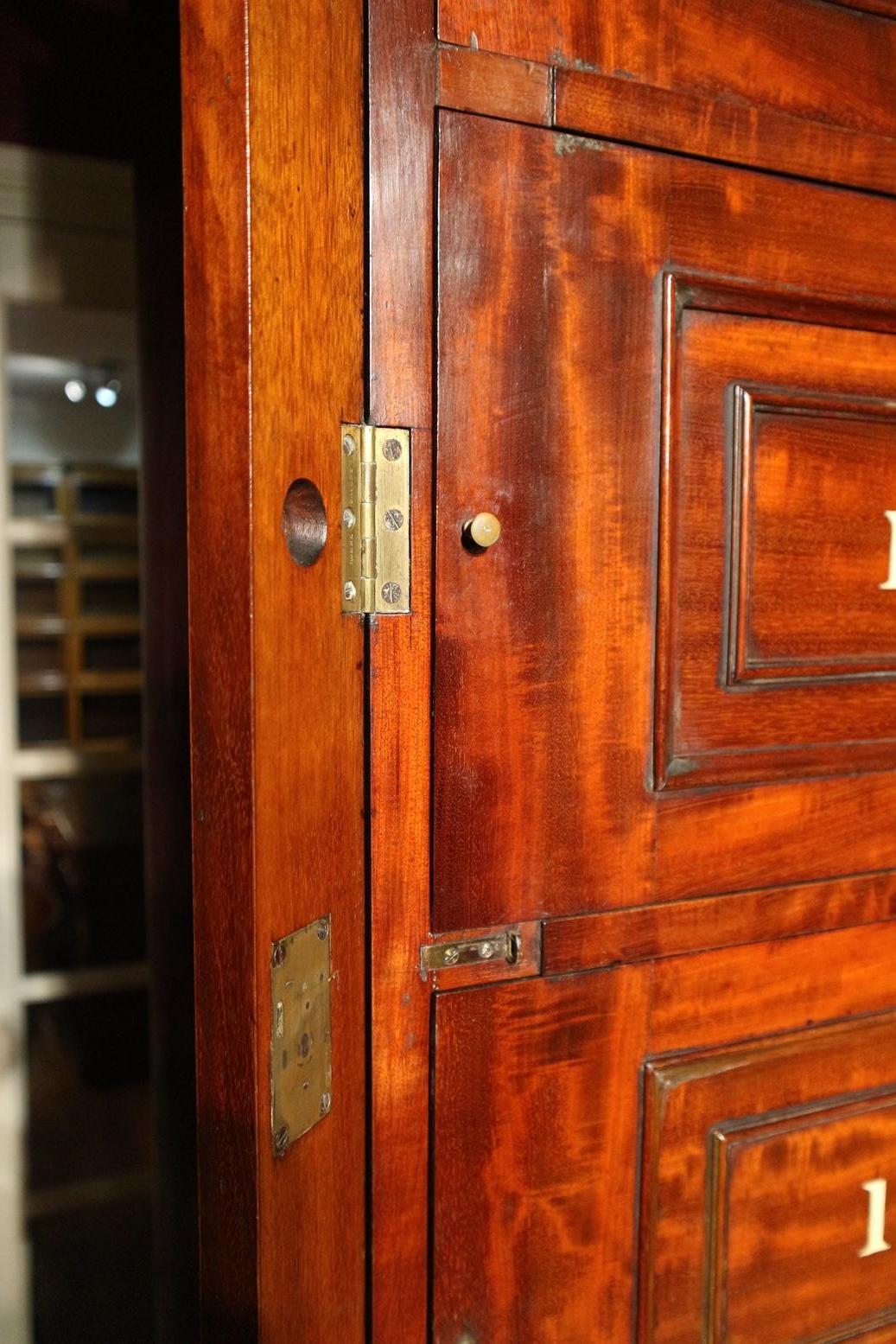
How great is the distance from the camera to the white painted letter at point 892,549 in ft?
2.25

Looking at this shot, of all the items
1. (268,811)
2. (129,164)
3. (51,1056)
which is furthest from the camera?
(51,1056)

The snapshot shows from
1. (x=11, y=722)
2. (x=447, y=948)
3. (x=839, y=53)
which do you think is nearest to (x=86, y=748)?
(x=11, y=722)

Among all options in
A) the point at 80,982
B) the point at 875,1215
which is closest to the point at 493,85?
the point at 875,1215

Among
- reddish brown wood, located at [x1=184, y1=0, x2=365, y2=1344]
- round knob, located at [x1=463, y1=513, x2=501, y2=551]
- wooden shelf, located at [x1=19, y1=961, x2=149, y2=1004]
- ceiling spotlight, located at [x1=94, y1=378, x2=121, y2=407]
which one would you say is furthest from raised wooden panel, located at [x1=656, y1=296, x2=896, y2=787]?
ceiling spotlight, located at [x1=94, y1=378, x2=121, y2=407]

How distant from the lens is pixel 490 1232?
60 cm

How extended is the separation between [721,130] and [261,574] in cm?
42

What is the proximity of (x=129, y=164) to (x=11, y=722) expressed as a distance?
68 centimetres

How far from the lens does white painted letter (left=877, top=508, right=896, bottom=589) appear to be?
0.69 m

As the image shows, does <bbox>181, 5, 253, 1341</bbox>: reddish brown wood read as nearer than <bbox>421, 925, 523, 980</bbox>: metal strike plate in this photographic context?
Yes

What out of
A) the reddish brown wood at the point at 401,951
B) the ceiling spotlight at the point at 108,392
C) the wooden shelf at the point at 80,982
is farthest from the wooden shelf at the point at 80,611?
the reddish brown wood at the point at 401,951

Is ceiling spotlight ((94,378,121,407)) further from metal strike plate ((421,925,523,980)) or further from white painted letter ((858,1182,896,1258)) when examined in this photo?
white painted letter ((858,1182,896,1258))

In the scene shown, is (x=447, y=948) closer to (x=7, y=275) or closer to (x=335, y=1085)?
(x=335, y=1085)

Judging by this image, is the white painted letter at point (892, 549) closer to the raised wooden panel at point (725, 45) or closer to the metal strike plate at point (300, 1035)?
the raised wooden panel at point (725, 45)

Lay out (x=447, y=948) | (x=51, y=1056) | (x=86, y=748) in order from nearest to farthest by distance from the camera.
A: (x=447, y=948) → (x=86, y=748) → (x=51, y=1056)
